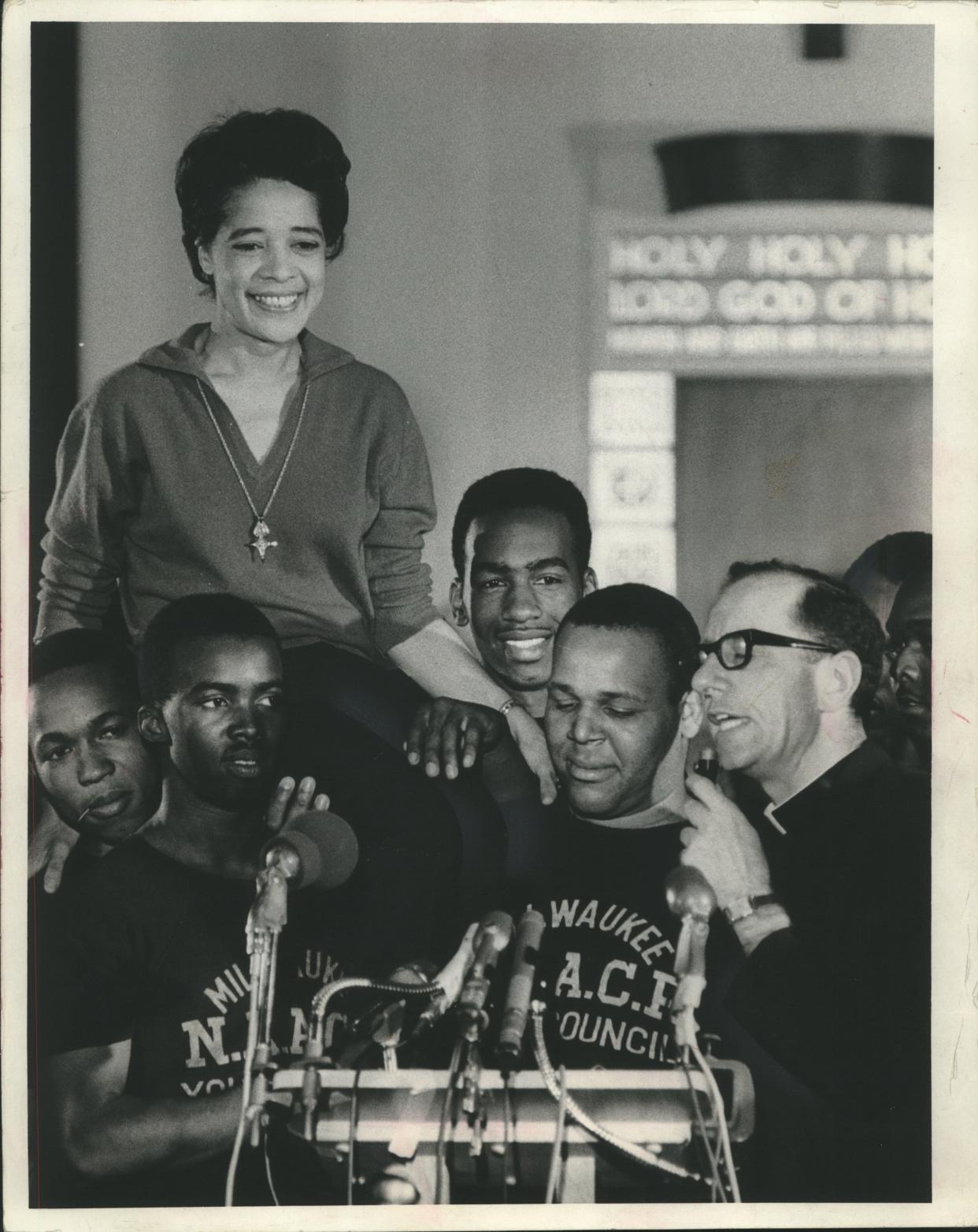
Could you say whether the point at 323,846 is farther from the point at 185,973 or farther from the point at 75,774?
the point at 75,774

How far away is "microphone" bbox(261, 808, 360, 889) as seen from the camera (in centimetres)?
195

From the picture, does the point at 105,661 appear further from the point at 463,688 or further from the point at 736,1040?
the point at 736,1040

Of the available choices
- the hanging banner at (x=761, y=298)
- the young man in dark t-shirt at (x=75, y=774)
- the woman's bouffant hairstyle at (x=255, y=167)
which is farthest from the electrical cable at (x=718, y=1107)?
the woman's bouffant hairstyle at (x=255, y=167)

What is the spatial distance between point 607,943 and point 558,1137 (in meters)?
0.26

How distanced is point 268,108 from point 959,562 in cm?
115

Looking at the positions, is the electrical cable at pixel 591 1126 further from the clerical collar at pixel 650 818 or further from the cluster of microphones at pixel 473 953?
the clerical collar at pixel 650 818

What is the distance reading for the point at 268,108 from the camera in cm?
202

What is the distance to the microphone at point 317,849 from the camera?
6.40 feet

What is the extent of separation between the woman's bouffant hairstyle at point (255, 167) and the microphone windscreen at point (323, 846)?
0.75m

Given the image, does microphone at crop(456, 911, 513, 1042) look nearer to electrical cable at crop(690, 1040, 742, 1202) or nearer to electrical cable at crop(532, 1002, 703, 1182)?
electrical cable at crop(532, 1002, 703, 1182)

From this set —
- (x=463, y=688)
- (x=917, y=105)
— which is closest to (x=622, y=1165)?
(x=463, y=688)

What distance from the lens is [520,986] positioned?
1.94 m

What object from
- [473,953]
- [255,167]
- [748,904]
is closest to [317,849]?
[473,953]

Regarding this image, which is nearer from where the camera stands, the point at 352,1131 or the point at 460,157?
the point at 352,1131
